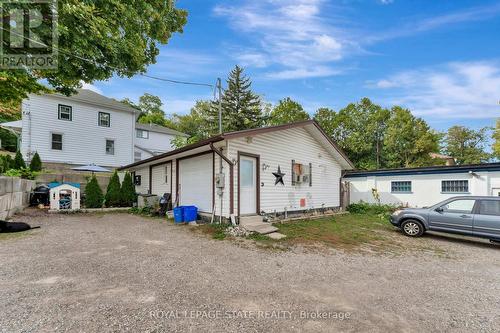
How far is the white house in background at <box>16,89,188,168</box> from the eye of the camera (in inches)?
647

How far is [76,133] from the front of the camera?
18.0 meters

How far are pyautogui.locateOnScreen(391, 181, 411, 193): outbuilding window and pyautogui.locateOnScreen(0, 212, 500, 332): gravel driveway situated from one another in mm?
9245

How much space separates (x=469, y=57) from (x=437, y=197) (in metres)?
7.37

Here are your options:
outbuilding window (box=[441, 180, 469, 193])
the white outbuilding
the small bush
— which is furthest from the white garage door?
outbuilding window (box=[441, 180, 469, 193])

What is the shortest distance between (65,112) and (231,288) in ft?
66.4

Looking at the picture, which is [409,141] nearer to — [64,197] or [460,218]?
[460,218]

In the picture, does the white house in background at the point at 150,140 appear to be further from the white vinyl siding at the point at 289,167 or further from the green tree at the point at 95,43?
the white vinyl siding at the point at 289,167

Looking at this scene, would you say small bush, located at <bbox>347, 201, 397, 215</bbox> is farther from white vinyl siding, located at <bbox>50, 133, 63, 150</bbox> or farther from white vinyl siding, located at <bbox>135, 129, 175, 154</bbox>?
white vinyl siding, located at <bbox>50, 133, 63, 150</bbox>

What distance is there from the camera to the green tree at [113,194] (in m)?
12.7

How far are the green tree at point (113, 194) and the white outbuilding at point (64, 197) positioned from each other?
149 cm

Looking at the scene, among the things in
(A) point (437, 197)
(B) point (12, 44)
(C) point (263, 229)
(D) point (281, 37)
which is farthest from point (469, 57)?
(B) point (12, 44)

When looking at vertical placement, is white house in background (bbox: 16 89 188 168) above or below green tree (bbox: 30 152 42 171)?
above

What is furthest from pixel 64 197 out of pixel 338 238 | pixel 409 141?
pixel 409 141

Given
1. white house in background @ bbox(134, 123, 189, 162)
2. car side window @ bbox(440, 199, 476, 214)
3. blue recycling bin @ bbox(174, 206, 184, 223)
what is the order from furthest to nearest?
white house in background @ bbox(134, 123, 189, 162)
blue recycling bin @ bbox(174, 206, 184, 223)
car side window @ bbox(440, 199, 476, 214)
